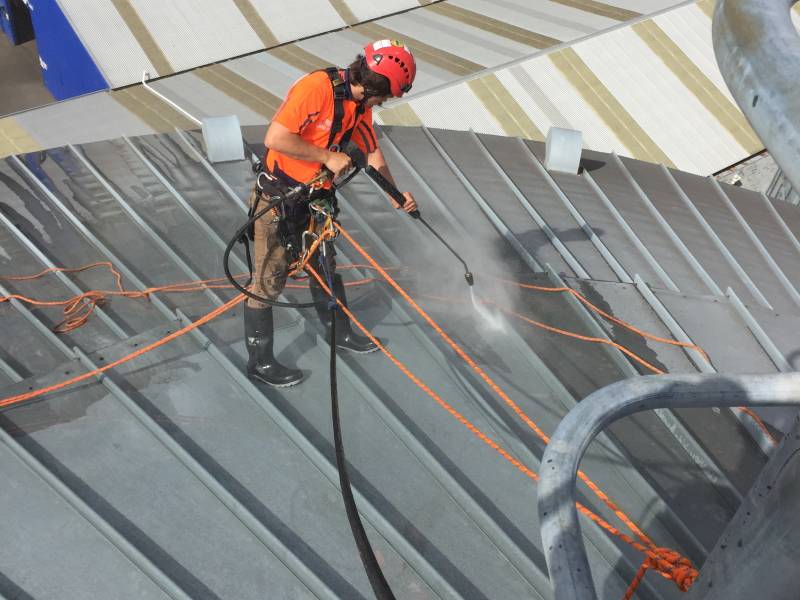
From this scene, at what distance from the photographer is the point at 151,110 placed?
1698 cm

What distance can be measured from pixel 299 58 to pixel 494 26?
18.5ft

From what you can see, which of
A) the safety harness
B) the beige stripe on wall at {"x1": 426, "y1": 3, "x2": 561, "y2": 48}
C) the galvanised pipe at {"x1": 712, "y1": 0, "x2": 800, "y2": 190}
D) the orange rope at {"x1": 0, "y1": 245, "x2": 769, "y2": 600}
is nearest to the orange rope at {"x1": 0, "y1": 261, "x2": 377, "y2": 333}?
the orange rope at {"x1": 0, "y1": 245, "x2": 769, "y2": 600}

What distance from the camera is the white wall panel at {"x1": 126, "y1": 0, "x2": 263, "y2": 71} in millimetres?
19016

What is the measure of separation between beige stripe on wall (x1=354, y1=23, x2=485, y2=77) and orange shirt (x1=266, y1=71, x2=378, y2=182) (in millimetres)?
13485

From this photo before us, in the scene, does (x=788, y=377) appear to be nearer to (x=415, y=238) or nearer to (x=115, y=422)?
(x=115, y=422)

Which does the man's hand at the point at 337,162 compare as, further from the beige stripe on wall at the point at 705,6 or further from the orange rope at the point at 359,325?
the beige stripe on wall at the point at 705,6

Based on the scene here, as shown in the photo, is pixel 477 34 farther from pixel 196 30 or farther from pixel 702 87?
pixel 196 30

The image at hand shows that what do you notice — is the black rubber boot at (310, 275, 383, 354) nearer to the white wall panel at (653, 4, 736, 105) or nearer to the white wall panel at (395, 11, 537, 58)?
the white wall panel at (395, 11, 537, 58)

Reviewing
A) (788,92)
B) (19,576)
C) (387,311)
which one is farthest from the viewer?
(387,311)

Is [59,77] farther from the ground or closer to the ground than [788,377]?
farther from the ground

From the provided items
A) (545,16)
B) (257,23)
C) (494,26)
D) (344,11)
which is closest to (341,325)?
(257,23)

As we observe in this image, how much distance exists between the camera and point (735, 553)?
3.27 m

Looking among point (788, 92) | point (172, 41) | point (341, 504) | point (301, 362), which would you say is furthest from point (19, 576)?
point (172, 41)

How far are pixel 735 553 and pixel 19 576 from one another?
4.17m
